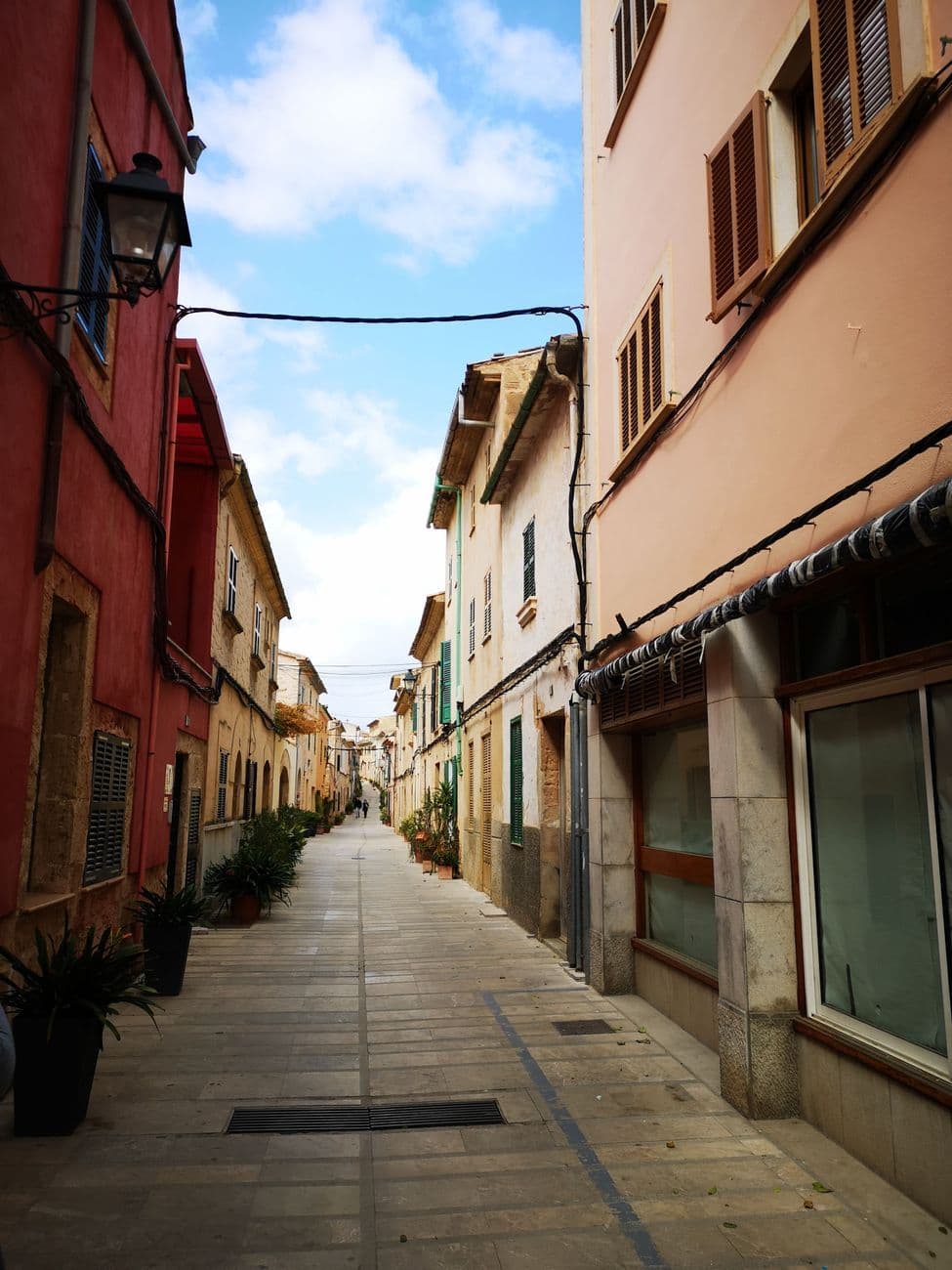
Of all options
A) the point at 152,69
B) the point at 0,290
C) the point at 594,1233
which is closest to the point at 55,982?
the point at 594,1233

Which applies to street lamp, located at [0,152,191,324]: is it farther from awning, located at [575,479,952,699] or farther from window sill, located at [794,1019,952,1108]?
window sill, located at [794,1019,952,1108]

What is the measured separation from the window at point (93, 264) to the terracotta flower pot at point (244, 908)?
7899mm

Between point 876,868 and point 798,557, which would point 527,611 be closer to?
point 798,557

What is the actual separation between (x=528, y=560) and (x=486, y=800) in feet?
17.3

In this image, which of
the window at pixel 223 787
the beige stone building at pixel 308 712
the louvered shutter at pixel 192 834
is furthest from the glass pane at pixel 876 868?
the beige stone building at pixel 308 712

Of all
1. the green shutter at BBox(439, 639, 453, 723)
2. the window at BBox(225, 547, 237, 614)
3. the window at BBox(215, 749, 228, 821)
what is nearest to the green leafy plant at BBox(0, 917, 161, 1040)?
the window at BBox(225, 547, 237, 614)

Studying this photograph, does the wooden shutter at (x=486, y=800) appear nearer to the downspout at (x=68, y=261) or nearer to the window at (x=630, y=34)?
Result: the window at (x=630, y=34)

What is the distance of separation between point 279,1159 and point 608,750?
4730 millimetres

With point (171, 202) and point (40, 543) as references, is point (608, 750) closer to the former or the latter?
point (40, 543)

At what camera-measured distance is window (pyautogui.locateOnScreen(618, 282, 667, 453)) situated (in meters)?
7.36

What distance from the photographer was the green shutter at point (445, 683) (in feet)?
71.8

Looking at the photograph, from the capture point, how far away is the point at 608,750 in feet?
27.9

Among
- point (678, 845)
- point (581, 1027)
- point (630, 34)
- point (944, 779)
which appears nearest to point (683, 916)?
point (678, 845)

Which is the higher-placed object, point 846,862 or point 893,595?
point 893,595
